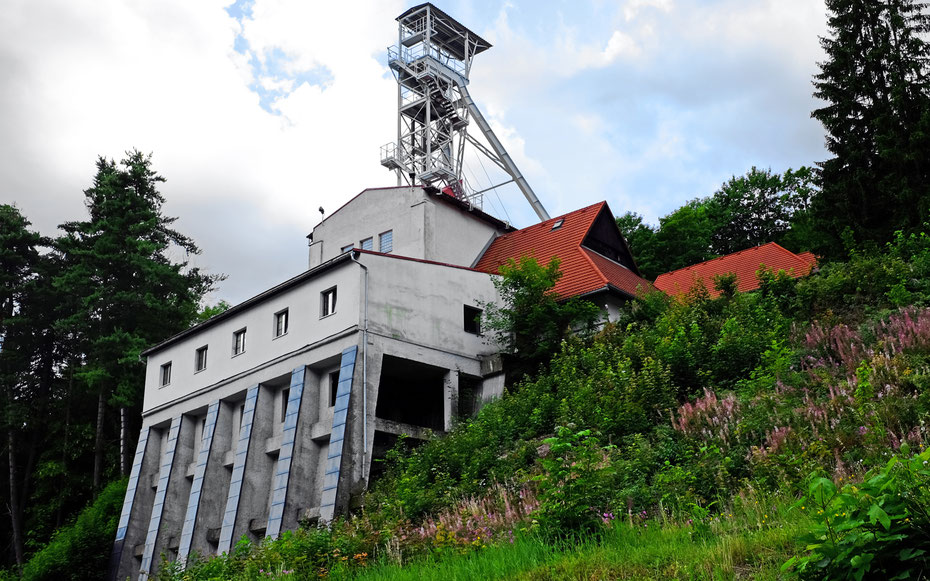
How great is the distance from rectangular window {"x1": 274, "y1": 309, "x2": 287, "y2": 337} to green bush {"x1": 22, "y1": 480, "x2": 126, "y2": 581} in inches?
460

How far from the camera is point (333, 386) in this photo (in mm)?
30109

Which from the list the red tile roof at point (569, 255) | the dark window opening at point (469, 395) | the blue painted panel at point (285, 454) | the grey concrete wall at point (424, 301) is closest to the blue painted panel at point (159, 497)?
the blue painted panel at point (285, 454)

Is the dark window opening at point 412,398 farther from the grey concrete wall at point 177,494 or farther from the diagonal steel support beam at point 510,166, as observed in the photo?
the diagonal steel support beam at point 510,166

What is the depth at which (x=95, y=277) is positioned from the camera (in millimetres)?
46719

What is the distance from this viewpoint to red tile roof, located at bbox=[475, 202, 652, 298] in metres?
33.2

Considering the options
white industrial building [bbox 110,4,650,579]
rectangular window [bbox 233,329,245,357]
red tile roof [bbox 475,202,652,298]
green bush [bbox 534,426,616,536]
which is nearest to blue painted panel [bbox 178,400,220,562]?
white industrial building [bbox 110,4,650,579]

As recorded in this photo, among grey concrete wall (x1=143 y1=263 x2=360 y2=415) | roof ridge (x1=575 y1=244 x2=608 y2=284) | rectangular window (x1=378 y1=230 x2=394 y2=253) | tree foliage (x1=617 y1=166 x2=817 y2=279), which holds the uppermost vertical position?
tree foliage (x1=617 y1=166 x2=817 y2=279)

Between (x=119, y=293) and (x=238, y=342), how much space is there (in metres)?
13.5

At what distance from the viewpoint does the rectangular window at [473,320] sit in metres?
31.9

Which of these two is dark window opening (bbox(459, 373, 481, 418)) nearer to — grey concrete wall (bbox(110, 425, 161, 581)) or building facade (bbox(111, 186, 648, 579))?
building facade (bbox(111, 186, 648, 579))

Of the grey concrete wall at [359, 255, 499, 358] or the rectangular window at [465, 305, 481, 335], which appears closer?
the grey concrete wall at [359, 255, 499, 358]

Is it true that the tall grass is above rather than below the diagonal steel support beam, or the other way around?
below

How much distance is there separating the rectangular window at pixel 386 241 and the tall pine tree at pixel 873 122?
15.7m

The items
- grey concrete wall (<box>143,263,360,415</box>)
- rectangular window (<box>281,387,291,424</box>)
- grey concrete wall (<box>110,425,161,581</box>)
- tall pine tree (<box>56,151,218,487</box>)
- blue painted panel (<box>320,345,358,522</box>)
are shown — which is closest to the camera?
blue painted panel (<box>320,345,358,522</box>)
